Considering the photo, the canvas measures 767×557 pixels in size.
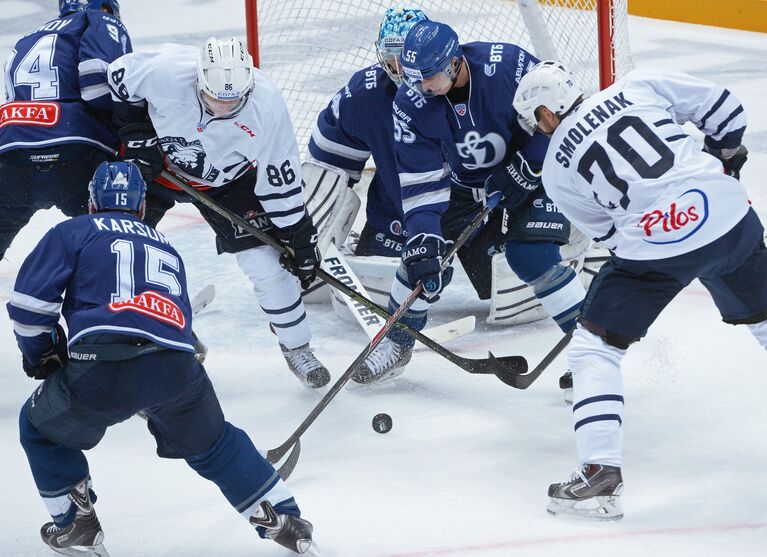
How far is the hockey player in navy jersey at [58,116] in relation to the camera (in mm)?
3297

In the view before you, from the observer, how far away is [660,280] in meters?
2.67

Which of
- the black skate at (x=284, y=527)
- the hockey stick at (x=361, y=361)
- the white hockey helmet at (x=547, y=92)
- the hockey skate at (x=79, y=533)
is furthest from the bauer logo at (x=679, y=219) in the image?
the hockey skate at (x=79, y=533)

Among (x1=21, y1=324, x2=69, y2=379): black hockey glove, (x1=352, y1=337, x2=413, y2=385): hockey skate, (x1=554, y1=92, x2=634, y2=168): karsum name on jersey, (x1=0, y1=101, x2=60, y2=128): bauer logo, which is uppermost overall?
(x1=554, y1=92, x2=634, y2=168): karsum name on jersey

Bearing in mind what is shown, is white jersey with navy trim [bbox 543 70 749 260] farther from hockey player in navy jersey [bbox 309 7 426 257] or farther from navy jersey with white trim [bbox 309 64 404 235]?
navy jersey with white trim [bbox 309 64 404 235]

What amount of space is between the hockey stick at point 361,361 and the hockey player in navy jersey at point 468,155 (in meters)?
0.06

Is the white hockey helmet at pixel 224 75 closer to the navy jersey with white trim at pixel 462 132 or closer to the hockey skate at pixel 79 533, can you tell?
the navy jersey with white trim at pixel 462 132

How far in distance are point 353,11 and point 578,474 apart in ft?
9.41

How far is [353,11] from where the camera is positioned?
5039 mm

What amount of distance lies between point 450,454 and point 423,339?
498mm

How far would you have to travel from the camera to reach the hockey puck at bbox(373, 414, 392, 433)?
10.8 feet

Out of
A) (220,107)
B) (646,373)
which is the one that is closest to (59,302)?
(220,107)

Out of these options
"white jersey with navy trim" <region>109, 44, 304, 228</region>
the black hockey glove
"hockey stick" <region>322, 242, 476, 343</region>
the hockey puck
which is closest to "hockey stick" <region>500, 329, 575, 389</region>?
"hockey stick" <region>322, 242, 476, 343</region>

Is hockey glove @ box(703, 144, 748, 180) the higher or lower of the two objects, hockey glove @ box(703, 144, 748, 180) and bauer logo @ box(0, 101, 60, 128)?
the higher

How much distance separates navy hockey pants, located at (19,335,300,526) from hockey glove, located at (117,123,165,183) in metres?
0.97
